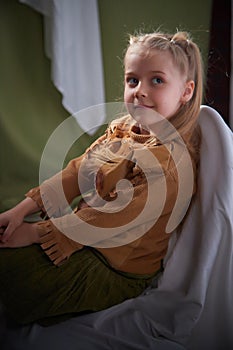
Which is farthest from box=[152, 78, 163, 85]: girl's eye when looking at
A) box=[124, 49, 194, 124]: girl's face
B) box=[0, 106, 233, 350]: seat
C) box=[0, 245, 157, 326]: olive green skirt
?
box=[0, 245, 157, 326]: olive green skirt

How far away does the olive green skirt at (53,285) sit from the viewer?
79 cm

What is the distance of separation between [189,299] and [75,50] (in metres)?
0.78

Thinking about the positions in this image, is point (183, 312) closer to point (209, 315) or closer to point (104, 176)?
point (209, 315)

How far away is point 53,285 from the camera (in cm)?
79

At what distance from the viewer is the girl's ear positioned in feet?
2.79

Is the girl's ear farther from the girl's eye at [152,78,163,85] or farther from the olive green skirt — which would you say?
the olive green skirt

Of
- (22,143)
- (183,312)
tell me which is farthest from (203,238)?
(22,143)

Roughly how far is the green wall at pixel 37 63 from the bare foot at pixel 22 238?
1.20 ft

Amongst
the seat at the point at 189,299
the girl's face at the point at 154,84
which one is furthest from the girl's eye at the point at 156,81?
the seat at the point at 189,299

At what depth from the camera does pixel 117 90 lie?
4.39ft

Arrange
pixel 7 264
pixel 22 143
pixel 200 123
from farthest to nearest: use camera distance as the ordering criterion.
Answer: pixel 22 143 < pixel 200 123 < pixel 7 264

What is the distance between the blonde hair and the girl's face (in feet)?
0.04

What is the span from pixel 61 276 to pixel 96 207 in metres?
0.14

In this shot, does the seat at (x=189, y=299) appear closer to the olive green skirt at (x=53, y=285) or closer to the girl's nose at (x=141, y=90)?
the olive green skirt at (x=53, y=285)
